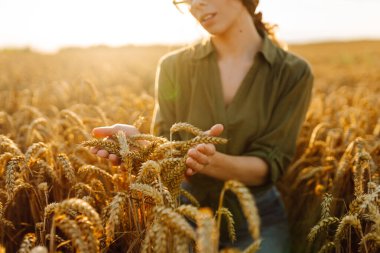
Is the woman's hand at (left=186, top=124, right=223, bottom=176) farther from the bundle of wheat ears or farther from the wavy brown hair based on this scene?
the wavy brown hair

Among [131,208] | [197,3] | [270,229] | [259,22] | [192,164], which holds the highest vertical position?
[197,3]

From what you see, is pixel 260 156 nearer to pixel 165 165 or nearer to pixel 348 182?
pixel 348 182

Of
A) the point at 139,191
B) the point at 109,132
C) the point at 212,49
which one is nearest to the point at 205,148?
the point at 139,191

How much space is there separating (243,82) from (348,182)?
902 mm

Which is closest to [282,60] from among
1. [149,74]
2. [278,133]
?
[278,133]

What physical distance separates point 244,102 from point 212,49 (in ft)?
1.23

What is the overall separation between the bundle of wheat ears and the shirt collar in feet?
2.93

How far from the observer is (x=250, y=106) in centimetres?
252

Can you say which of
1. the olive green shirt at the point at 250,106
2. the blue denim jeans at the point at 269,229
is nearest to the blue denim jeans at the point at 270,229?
the blue denim jeans at the point at 269,229

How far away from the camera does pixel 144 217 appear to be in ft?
4.99

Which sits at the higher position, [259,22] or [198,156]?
[259,22]

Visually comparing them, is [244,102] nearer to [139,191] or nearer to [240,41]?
[240,41]

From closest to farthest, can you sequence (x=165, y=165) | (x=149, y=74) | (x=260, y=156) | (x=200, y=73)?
(x=165, y=165) < (x=260, y=156) < (x=200, y=73) < (x=149, y=74)

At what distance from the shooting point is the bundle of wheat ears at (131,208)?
108 cm
